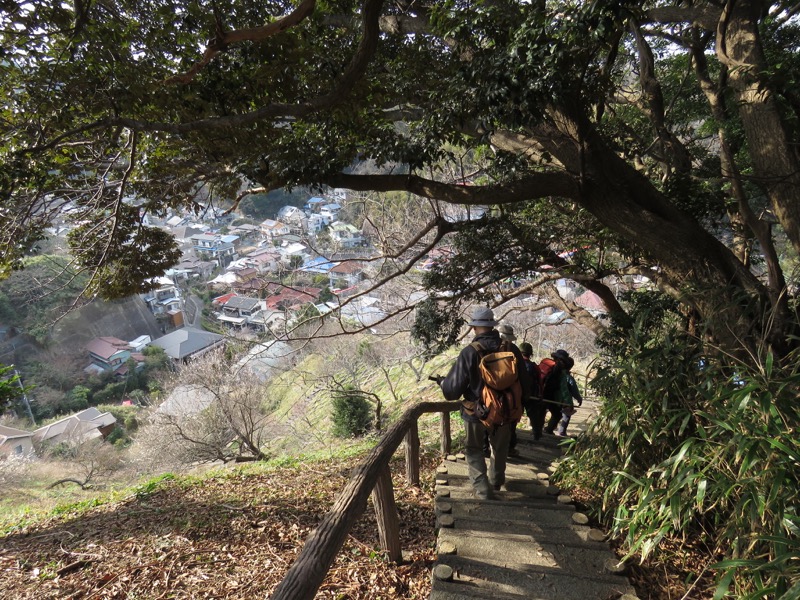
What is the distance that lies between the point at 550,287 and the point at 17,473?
17.8 metres

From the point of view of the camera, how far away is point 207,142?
4.57 m

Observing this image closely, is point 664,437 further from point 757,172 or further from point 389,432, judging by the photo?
point 757,172

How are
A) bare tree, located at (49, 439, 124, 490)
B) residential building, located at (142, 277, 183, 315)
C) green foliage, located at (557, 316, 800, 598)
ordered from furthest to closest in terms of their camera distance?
residential building, located at (142, 277, 183, 315) < bare tree, located at (49, 439, 124, 490) < green foliage, located at (557, 316, 800, 598)

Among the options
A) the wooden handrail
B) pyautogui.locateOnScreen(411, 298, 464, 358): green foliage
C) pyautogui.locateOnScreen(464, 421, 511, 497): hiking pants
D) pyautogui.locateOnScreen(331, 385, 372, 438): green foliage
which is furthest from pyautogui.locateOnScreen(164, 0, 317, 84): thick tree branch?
pyautogui.locateOnScreen(331, 385, 372, 438): green foliage

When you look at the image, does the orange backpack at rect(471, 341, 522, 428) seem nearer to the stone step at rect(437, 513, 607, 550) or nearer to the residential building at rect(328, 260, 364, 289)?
the stone step at rect(437, 513, 607, 550)

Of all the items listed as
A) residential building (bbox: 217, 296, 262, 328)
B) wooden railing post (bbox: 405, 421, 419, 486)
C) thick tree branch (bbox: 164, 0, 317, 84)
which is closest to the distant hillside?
residential building (bbox: 217, 296, 262, 328)

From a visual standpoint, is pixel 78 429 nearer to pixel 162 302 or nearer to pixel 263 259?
pixel 263 259

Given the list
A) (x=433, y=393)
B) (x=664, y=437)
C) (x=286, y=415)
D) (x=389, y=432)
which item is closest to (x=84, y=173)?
(x=389, y=432)

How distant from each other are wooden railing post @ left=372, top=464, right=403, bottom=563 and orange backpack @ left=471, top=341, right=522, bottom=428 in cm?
102

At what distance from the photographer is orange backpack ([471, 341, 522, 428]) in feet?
11.5

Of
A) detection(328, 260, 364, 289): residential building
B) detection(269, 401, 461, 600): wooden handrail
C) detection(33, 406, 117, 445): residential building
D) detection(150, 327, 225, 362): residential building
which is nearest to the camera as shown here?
detection(269, 401, 461, 600): wooden handrail

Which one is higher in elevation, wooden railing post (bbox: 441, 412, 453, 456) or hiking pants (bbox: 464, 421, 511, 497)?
hiking pants (bbox: 464, 421, 511, 497)

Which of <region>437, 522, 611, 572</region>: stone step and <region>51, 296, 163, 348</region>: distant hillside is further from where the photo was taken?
<region>51, 296, 163, 348</region>: distant hillside

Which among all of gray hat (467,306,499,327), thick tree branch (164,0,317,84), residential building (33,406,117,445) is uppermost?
thick tree branch (164,0,317,84)
